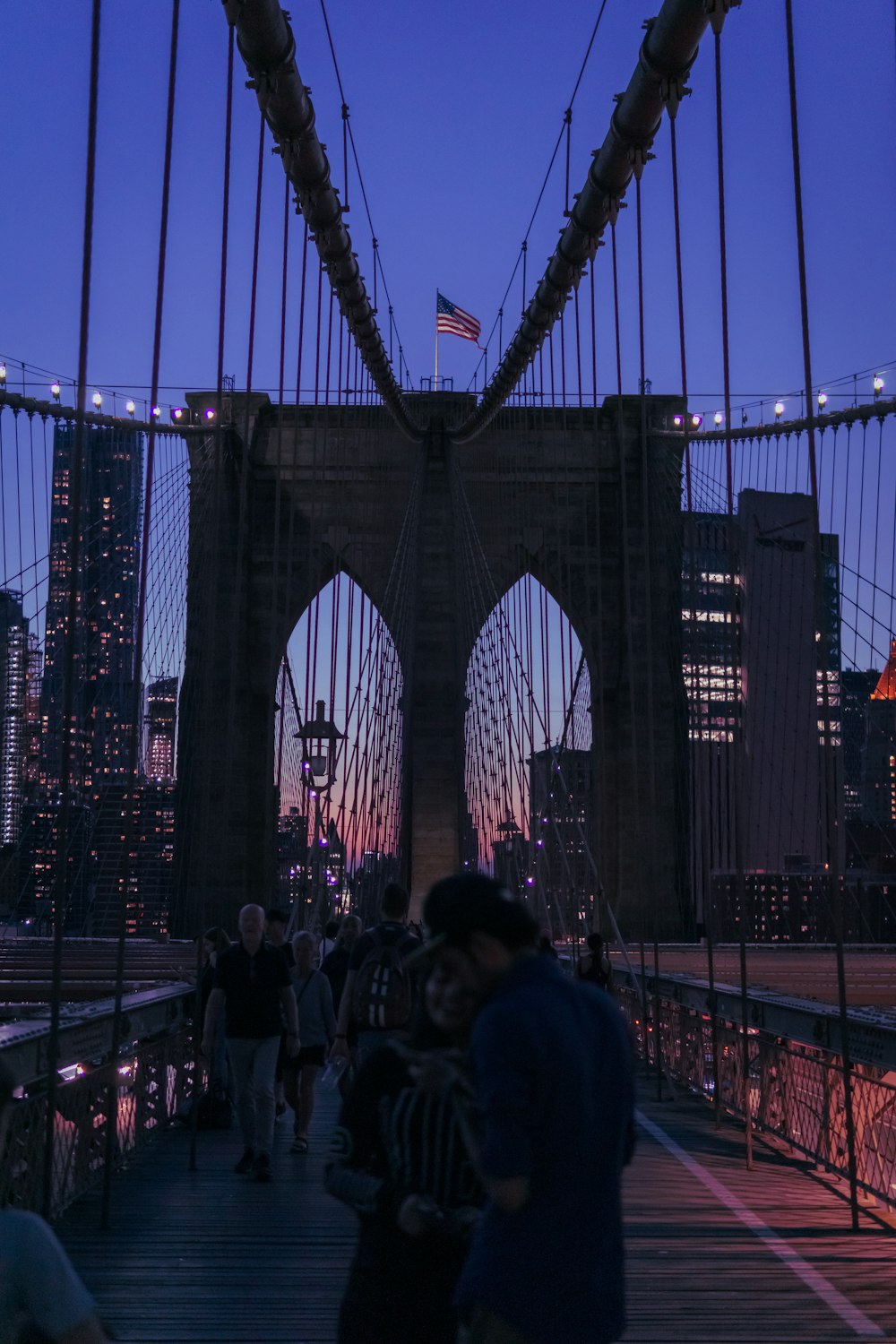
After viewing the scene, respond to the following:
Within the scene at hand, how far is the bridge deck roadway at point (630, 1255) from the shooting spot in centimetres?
352

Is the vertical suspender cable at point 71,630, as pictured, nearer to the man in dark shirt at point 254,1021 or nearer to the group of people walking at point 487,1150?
the man in dark shirt at point 254,1021

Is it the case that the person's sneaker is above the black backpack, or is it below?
below

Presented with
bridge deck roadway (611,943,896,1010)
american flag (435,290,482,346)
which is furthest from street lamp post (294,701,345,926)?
american flag (435,290,482,346)

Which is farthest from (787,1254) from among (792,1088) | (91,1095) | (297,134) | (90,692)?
(90,692)

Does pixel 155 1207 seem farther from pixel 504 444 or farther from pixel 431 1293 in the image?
pixel 504 444

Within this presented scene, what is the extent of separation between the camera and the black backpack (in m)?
4.64

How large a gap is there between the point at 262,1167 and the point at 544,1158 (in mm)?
4136

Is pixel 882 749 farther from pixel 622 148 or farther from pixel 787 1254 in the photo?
pixel 787 1254

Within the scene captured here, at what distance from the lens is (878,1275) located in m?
4.02

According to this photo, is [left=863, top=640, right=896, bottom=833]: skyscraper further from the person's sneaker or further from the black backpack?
the black backpack

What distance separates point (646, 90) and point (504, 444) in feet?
58.2

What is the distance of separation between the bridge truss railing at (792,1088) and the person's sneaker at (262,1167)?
70.1 inches

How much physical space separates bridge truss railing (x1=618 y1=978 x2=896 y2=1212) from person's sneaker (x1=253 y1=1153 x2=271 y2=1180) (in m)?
1.78

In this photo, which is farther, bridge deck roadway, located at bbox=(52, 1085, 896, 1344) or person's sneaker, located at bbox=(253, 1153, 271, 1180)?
person's sneaker, located at bbox=(253, 1153, 271, 1180)
